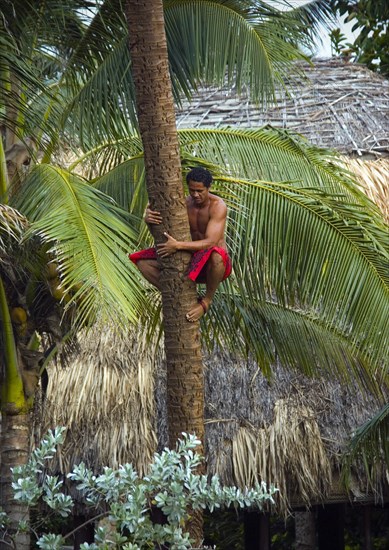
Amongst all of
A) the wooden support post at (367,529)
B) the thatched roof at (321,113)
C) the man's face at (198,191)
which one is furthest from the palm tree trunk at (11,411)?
the wooden support post at (367,529)

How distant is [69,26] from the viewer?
Result: 8.41 meters

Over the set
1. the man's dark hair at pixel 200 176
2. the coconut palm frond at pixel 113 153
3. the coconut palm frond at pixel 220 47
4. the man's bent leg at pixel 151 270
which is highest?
the coconut palm frond at pixel 220 47

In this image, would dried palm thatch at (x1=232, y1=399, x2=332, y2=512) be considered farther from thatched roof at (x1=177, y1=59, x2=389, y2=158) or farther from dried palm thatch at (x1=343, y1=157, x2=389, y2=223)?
thatched roof at (x1=177, y1=59, x2=389, y2=158)

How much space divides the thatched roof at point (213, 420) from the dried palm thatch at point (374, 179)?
1.85 meters

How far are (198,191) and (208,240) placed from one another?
0.30m

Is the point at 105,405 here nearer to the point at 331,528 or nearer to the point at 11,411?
the point at 11,411

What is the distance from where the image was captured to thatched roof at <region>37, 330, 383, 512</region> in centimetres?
1038

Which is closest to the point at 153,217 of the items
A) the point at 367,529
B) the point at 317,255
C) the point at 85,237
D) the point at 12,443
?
the point at 85,237

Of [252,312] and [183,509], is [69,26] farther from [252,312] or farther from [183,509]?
[183,509]

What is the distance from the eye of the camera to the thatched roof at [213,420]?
1038 cm

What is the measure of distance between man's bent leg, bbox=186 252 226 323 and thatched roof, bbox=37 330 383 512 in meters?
4.36

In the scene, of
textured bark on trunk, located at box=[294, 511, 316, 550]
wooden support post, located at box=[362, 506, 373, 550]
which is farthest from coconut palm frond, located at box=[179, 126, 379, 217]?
textured bark on trunk, located at box=[294, 511, 316, 550]

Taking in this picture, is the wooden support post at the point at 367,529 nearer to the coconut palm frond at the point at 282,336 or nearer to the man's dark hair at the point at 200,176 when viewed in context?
the coconut palm frond at the point at 282,336

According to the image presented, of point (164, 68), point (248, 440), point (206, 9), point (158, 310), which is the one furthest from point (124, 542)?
point (248, 440)
